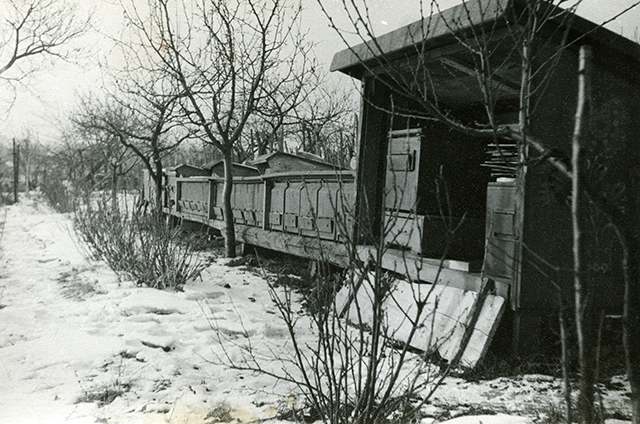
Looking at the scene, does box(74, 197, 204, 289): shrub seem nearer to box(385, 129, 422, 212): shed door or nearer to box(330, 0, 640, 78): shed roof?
box(385, 129, 422, 212): shed door

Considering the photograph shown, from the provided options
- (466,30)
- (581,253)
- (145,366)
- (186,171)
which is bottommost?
(145,366)

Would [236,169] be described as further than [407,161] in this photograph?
Yes

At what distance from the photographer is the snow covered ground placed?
398cm

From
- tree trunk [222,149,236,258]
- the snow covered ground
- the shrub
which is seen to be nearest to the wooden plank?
the snow covered ground

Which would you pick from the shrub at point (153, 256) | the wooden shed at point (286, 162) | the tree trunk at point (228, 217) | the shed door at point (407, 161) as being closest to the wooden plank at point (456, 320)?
the shed door at point (407, 161)

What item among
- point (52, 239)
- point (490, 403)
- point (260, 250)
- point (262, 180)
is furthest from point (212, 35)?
point (490, 403)

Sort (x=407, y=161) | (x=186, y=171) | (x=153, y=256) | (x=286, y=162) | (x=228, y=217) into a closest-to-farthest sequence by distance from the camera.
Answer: (x=407, y=161), (x=153, y=256), (x=228, y=217), (x=286, y=162), (x=186, y=171)

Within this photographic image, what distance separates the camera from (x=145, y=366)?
→ 485 centimetres

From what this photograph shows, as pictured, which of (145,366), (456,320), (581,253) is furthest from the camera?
(145,366)

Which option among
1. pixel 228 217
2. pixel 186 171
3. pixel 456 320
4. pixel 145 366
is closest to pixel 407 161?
pixel 456 320

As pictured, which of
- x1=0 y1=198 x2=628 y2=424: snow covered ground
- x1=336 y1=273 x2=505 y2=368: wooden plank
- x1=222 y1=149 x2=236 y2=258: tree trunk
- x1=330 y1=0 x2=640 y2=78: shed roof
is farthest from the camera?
x1=222 y1=149 x2=236 y2=258: tree trunk

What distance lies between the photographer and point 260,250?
1224 cm

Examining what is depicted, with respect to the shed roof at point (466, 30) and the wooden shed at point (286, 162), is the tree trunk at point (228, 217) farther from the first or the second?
the shed roof at point (466, 30)

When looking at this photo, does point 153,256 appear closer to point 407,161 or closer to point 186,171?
point 407,161
